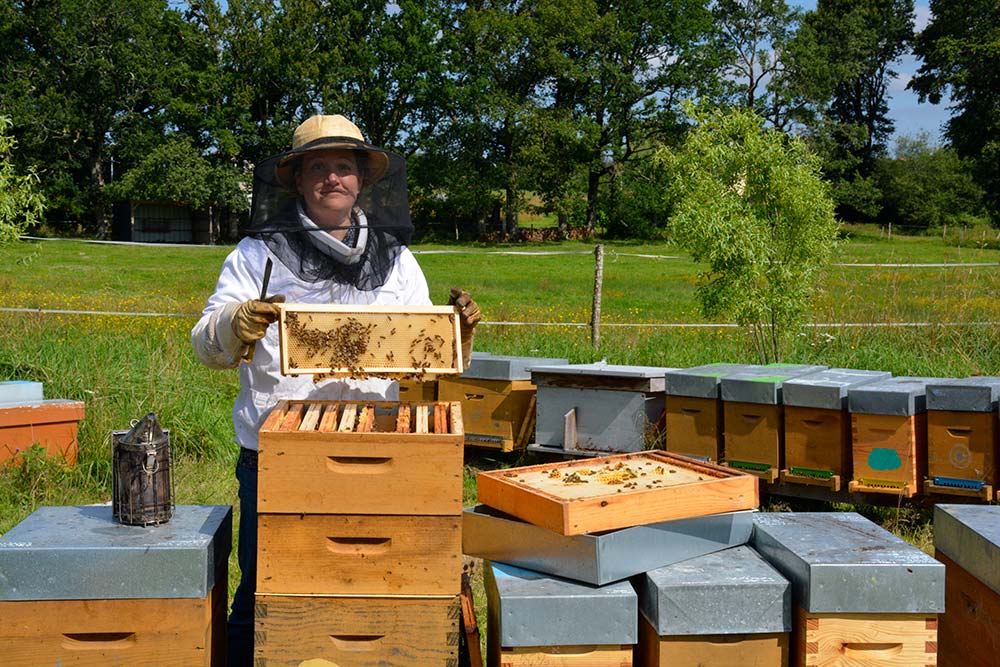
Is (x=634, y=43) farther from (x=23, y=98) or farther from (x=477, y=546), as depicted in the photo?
(x=477, y=546)

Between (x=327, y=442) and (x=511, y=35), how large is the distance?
42.7m

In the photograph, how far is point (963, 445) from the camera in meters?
5.35

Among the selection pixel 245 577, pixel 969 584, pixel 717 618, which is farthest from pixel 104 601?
pixel 969 584

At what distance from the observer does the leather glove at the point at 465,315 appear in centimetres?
288

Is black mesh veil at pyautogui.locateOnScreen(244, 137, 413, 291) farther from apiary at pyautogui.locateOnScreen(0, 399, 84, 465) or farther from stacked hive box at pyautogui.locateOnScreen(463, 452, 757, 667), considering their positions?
apiary at pyautogui.locateOnScreen(0, 399, 84, 465)

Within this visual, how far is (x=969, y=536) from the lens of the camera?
9.19ft

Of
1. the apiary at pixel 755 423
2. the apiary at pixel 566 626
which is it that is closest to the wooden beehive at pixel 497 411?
the apiary at pixel 755 423

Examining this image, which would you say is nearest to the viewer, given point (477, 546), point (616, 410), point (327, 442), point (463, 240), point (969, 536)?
point (327, 442)

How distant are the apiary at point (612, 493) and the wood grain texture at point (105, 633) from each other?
966 millimetres

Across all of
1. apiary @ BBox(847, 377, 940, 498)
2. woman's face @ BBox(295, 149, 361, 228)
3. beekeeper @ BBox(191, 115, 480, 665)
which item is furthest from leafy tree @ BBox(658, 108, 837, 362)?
woman's face @ BBox(295, 149, 361, 228)

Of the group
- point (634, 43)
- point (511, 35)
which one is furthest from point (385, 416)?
point (634, 43)

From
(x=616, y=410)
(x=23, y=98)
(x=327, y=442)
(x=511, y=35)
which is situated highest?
(x=511, y=35)

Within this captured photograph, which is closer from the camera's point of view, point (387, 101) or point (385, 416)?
point (385, 416)

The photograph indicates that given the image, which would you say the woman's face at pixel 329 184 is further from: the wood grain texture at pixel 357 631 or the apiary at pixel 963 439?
the apiary at pixel 963 439
